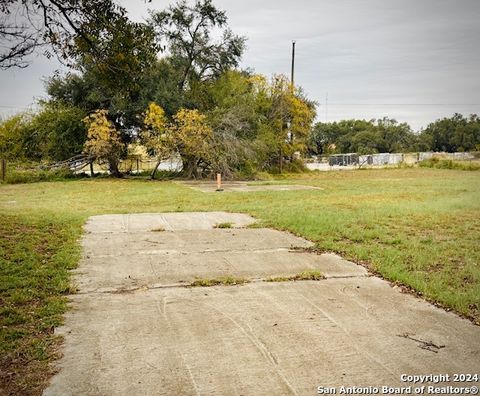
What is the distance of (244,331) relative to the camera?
12.5ft

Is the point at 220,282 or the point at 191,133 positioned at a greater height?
the point at 191,133

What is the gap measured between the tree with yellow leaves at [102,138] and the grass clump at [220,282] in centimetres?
2033

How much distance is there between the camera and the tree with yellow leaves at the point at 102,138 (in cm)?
2392

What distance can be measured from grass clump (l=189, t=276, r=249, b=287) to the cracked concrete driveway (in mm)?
127

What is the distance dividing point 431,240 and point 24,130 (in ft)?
85.0

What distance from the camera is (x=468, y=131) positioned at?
96.0 metres

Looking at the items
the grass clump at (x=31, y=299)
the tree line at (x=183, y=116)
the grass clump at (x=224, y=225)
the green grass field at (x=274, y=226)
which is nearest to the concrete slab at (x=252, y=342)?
the grass clump at (x=31, y=299)

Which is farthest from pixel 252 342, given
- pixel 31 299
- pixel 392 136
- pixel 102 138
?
pixel 392 136

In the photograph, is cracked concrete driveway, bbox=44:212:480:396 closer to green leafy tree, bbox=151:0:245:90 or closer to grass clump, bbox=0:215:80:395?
grass clump, bbox=0:215:80:395

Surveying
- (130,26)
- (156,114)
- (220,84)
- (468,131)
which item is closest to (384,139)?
(468,131)

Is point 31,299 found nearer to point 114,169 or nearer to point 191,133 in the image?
point 191,133

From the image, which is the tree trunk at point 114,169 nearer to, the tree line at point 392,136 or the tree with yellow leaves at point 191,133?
the tree with yellow leaves at point 191,133

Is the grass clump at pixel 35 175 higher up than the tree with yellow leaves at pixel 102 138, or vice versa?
the tree with yellow leaves at pixel 102 138

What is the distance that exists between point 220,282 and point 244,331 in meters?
1.54
